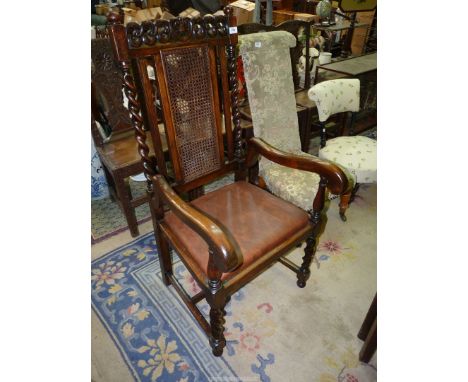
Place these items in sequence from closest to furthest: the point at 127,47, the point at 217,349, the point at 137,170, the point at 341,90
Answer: the point at 127,47 < the point at 217,349 < the point at 137,170 < the point at 341,90

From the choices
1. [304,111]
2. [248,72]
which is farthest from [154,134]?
[304,111]

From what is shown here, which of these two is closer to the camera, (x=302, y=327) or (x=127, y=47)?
(x=127, y=47)

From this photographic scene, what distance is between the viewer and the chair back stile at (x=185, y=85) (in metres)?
1.09

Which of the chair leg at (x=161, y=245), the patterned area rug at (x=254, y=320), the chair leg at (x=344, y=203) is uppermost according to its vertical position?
the chair leg at (x=161, y=245)

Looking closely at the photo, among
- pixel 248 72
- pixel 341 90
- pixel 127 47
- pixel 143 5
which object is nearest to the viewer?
pixel 127 47

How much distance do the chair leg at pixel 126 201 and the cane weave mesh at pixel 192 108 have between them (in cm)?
67

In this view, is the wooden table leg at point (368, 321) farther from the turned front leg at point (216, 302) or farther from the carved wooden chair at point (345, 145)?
the carved wooden chair at point (345, 145)

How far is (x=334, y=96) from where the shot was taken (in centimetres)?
215

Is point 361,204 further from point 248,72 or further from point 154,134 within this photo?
point 154,134

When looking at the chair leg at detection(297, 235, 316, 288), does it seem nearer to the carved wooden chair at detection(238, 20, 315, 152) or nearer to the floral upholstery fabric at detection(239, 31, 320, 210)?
the floral upholstery fabric at detection(239, 31, 320, 210)

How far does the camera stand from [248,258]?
3.82 feet

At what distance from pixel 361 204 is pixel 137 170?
6.01 ft

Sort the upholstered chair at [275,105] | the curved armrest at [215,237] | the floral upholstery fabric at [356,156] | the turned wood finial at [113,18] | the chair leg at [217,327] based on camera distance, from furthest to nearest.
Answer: the floral upholstery fabric at [356,156] → the upholstered chair at [275,105] → the chair leg at [217,327] → the turned wood finial at [113,18] → the curved armrest at [215,237]

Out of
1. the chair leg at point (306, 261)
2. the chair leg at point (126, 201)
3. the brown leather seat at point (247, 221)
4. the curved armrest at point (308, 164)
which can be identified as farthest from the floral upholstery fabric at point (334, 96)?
the chair leg at point (126, 201)
